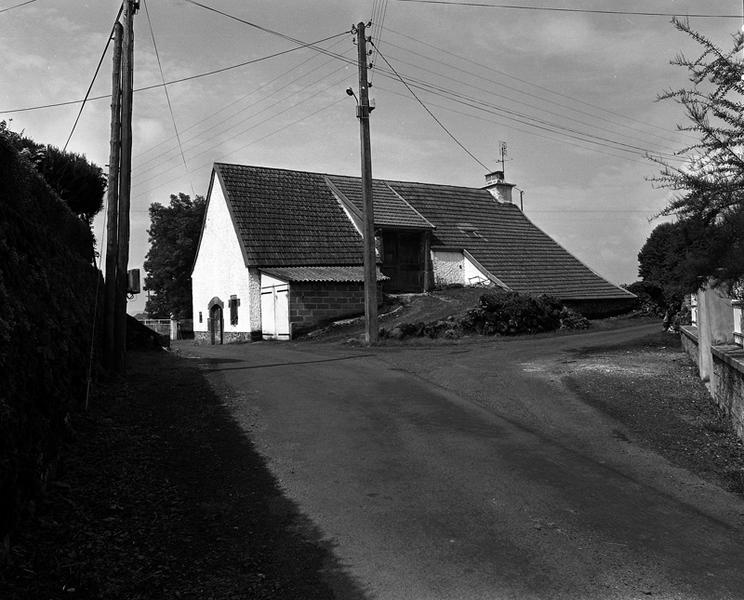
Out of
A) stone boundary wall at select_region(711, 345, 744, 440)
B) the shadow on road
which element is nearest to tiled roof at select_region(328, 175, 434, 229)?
the shadow on road

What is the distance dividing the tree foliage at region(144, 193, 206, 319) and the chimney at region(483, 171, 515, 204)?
73.0 ft

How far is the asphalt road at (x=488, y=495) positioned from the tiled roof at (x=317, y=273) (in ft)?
48.6

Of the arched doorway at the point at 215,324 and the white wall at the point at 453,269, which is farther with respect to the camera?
the arched doorway at the point at 215,324

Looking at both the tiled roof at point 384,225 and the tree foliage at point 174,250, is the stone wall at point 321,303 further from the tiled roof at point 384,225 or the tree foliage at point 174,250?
the tree foliage at point 174,250

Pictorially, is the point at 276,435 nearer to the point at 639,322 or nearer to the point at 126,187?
the point at 126,187

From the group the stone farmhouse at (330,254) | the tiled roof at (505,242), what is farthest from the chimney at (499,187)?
the stone farmhouse at (330,254)

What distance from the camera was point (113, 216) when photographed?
13398mm

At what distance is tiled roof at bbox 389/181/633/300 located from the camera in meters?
32.2

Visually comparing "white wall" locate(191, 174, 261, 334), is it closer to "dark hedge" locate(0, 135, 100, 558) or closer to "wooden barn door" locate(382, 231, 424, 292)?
"wooden barn door" locate(382, 231, 424, 292)

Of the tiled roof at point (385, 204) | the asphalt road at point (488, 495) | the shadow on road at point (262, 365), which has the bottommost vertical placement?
the asphalt road at point (488, 495)

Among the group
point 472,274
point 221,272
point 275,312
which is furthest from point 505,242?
point 221,272

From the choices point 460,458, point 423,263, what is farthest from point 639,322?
point 460,458

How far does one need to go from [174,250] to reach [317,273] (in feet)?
89.5

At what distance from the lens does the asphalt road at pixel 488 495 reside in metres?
4.70
